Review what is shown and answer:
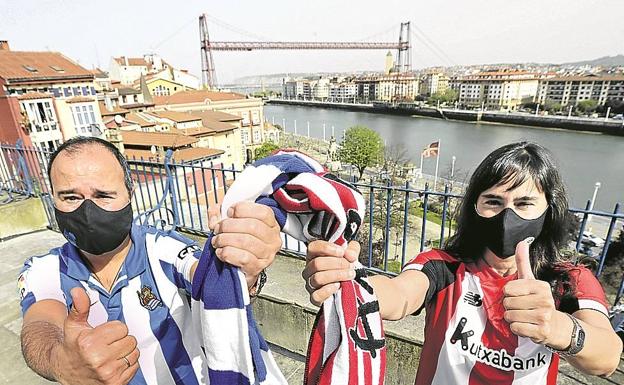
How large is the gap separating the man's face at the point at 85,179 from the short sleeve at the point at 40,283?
0.85 feet

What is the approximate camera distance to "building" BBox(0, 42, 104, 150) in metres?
17.9

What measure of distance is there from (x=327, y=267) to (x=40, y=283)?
4.06 feet

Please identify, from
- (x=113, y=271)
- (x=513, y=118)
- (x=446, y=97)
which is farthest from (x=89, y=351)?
(x=446, y=97)

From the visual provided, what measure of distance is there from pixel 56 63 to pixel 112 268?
2592 cm

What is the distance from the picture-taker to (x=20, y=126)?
1800 centimetres

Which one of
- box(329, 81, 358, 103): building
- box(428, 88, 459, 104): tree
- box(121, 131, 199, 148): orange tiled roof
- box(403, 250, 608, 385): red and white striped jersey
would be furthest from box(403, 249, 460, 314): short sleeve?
box(329, 81, 358, 103): building

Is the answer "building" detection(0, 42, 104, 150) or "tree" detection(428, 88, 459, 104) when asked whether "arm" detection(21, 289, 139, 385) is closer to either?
"building" detection(0, 42, 104, 150)

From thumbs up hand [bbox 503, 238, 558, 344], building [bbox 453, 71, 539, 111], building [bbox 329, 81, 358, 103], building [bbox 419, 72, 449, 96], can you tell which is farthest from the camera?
building [bbox 329, 81, 358, 103]

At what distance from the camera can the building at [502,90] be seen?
64.4 m

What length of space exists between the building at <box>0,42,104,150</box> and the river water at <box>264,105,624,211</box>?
75.9ft

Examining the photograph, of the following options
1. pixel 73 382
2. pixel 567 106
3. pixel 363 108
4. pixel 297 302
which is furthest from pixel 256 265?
pixel 363 108

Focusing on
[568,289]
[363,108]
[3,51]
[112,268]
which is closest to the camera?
[568,289]

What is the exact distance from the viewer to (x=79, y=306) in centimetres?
85

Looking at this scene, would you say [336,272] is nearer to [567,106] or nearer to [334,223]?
[334,223]
